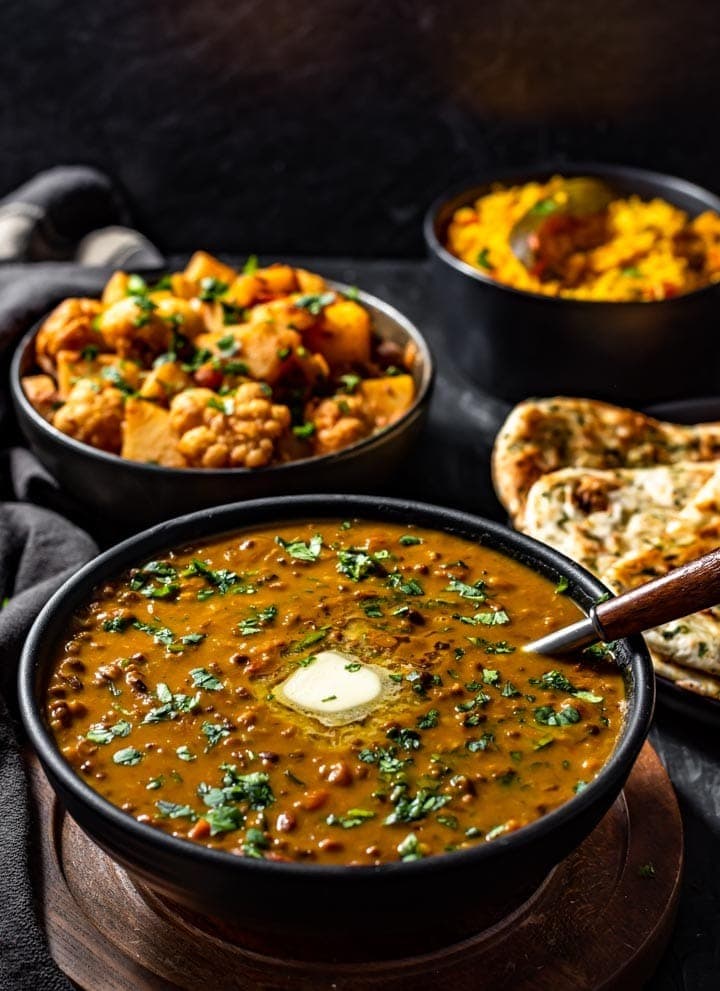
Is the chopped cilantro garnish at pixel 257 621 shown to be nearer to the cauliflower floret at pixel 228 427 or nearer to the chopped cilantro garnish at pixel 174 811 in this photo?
the chopped cilantro garnish at pixel 174 811

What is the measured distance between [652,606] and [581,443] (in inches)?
45.1

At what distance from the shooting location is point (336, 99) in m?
4.59

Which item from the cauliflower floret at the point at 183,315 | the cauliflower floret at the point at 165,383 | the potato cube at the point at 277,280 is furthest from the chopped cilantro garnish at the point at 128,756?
the potato cube at the point at 277,280

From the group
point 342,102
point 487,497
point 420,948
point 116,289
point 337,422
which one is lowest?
point 487,497

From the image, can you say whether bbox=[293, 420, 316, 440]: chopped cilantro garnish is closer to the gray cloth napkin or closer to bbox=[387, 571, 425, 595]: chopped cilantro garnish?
the gray cloth napkin

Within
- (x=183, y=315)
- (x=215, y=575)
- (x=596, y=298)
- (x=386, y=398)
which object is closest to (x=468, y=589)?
(x=215, y=575)

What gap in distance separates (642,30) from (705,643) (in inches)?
107

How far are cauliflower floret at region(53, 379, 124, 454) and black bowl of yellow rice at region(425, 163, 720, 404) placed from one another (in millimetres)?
1186

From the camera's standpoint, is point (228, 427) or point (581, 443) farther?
point (581, 443)

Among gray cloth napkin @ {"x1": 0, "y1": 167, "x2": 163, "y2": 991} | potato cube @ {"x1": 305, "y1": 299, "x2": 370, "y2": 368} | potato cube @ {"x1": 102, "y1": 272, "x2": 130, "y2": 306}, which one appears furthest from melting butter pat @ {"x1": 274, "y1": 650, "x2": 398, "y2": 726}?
potato cube @ {"x1": 102, "y1": 272, "x2": 130, "y2": 306}

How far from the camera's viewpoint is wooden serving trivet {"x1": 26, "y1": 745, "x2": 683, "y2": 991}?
1.99 m

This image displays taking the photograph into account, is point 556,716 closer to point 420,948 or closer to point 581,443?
point 420,948

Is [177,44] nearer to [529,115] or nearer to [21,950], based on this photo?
[529,115]

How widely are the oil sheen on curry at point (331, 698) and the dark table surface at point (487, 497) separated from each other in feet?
1.51
